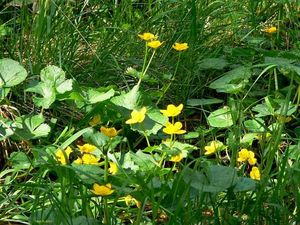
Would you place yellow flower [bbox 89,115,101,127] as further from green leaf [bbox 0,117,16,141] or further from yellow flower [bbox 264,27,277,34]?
yellow flower [bbox 264,27,277,34]

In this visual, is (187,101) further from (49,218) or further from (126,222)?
(49,218)

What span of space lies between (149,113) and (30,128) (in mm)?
344

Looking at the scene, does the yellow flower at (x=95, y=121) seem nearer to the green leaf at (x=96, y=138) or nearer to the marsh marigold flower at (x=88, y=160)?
the green leaf at (x=96, y=138)

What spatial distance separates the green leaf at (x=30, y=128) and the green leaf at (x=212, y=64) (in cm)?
68

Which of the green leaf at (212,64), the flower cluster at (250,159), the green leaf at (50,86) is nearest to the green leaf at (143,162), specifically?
the flower cluster at (250,159)

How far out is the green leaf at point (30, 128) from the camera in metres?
2.13

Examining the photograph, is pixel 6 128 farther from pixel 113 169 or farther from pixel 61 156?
pixel 113 169

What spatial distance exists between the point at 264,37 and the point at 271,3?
9.9 inches

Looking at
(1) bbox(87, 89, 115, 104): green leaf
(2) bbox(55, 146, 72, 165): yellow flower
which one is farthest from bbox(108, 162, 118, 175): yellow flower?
(1) bbox(87, 89, 115, 104): green leaf

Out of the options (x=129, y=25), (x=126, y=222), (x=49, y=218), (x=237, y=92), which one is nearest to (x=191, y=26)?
(x=129, y=25)

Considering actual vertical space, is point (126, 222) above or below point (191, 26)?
below

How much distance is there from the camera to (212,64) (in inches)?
105

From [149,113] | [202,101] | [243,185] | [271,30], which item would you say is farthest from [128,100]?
[271,30]

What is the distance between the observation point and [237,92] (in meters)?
2.43
